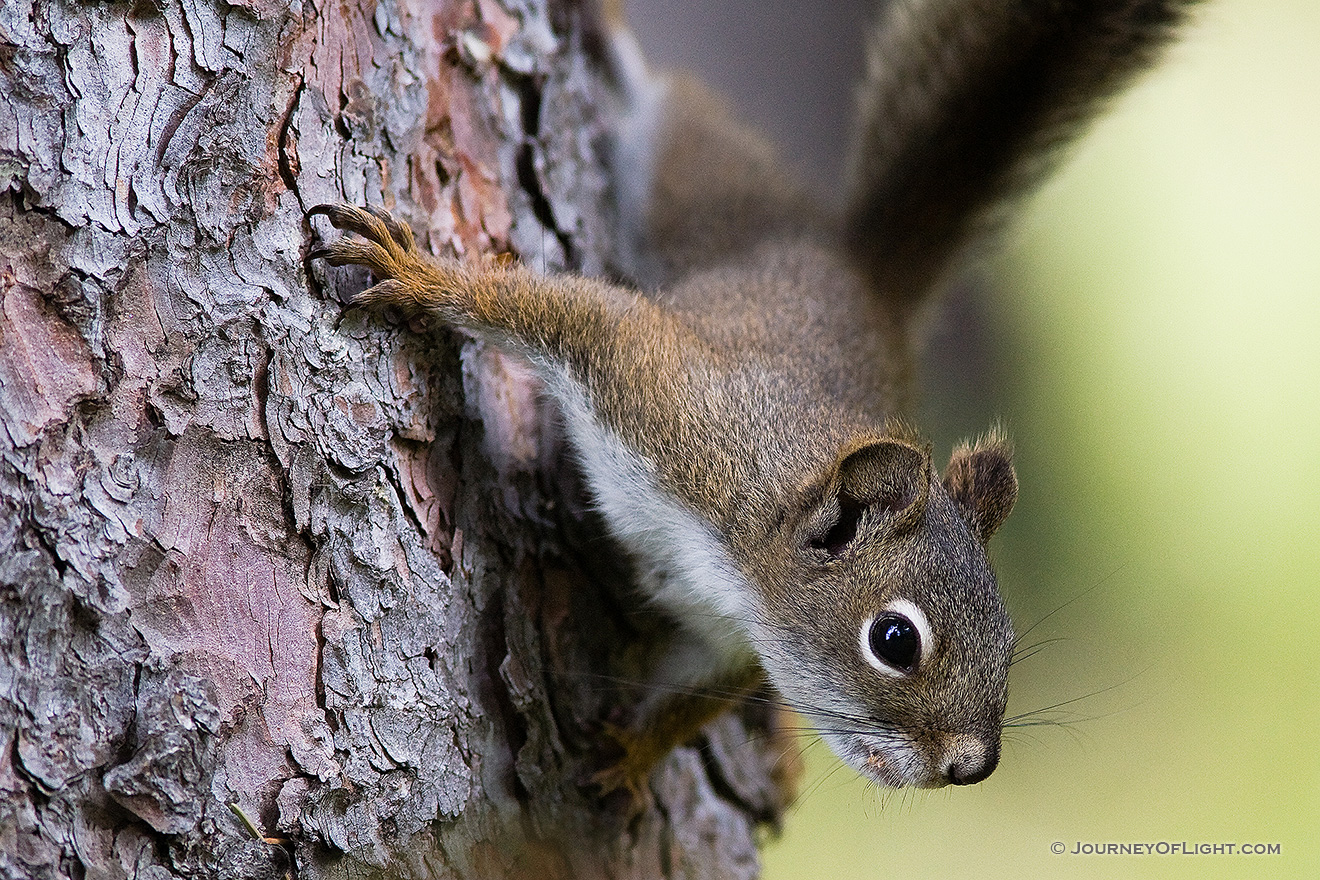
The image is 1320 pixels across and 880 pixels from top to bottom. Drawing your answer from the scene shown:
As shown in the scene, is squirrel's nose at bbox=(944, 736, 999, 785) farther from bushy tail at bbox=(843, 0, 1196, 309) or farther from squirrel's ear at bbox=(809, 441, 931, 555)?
bushy tail at bbox=(843, 0, 1196, 309)

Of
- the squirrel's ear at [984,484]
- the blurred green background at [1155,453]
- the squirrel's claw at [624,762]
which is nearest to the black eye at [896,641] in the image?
the squirrel's ear at [984,484]

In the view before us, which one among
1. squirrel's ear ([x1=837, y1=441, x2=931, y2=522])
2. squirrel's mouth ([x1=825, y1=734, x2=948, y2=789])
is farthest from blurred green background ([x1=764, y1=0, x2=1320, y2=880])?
squirrel's ear ([x1=837, y1=441, x2=931, y2=522])

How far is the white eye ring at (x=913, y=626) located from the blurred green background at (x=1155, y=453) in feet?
5.38

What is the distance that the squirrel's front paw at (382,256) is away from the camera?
6.00ft

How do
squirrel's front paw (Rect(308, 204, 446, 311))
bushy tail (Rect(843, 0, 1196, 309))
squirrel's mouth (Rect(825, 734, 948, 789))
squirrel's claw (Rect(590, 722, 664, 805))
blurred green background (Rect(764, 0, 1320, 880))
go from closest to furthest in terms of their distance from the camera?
squirrel's front paw (Rect(308, 204, 446, 311)), squirrel's mouth (Rect(825, 734, 948, 789)), squirrel's claw (Rect(590, 722, 664, 805)), bushy tail (Rect(843, 0, 1196, 309)), blurred green background (Rect(764, 0, 1320, 880))

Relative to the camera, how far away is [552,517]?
2230 mm

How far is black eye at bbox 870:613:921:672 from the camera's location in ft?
6.51

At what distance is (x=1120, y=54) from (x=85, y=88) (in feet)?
8.33

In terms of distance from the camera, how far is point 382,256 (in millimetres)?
1854

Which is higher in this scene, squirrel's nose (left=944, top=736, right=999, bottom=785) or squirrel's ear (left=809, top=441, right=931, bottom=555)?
squirrel's ear (left=809, top=441, right=931, bottom=555)

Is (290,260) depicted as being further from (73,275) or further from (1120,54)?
(1120,54)

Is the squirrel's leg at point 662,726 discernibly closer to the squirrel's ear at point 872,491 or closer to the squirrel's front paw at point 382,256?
the squirrel's ear at point 872,491

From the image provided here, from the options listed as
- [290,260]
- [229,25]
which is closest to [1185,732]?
[290,260]

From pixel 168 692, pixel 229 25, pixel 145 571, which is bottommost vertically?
pixel 168 692
